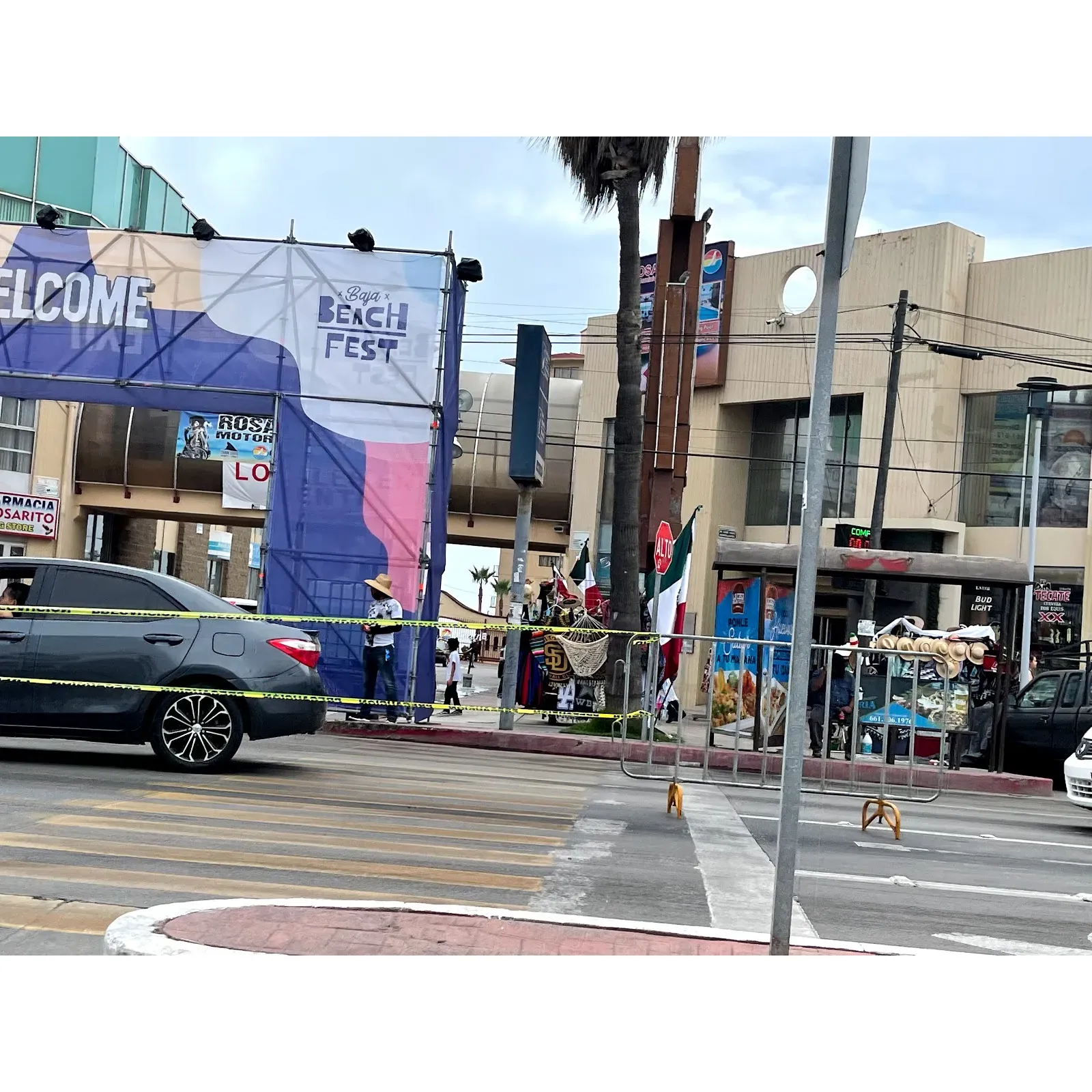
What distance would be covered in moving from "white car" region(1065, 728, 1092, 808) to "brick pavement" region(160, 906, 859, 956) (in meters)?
7.75

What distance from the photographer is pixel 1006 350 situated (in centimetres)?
2988

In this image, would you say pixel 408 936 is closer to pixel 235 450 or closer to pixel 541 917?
pixel 541 917

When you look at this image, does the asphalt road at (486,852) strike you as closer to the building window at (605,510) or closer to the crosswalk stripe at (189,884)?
the crosswalk stripe at (189,884)

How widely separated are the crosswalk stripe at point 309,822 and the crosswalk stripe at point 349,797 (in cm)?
62

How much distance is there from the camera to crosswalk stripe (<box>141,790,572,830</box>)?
9.59m

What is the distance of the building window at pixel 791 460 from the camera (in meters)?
33.1

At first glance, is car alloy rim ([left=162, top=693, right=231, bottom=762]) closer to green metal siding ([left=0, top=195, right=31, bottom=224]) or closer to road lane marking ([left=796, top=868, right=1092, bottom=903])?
road lane marking ([left=796, top=868, right=1092, bottom=903])

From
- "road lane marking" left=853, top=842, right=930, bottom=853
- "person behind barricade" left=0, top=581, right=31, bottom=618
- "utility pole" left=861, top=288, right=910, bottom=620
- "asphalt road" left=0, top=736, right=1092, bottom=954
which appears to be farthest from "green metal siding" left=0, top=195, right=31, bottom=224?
"road lane marking" left=853, top=842, right=930, bottom=853

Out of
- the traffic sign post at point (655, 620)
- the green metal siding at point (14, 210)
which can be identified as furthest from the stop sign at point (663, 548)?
the green metal siding at point (14, 210)

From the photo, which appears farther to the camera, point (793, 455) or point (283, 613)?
point (793, 455)

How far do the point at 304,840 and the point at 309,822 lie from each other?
2.41ft
